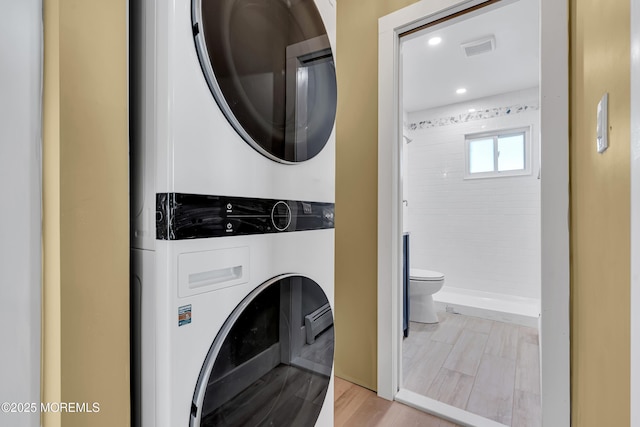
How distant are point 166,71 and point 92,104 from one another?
14cm

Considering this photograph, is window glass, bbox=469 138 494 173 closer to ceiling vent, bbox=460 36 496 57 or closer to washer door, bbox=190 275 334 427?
ceiling vent, bbox=460 36 496 57

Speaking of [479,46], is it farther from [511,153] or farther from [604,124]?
[604,124]

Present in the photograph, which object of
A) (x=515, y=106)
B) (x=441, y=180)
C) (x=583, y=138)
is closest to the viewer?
(x=583, y=138)

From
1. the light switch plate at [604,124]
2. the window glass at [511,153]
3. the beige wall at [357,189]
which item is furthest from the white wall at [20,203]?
the window glass at [511,153]

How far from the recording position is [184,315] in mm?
585

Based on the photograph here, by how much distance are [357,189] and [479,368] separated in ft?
4.42

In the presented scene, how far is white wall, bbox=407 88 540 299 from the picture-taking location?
3.08 m

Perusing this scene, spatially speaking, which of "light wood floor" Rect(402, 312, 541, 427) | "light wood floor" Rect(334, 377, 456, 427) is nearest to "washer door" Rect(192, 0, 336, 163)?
"light wood floor" Rect(334, 377, 456, 427)

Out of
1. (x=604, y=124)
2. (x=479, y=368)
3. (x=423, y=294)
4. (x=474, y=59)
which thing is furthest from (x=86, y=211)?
(x=474, y=59)

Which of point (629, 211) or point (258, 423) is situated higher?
point (629, 211)

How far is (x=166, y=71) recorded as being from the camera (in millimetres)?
566

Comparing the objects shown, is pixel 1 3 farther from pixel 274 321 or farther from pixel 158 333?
pixel 274 321

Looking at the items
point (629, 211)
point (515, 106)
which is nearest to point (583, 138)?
point (629, 211)
